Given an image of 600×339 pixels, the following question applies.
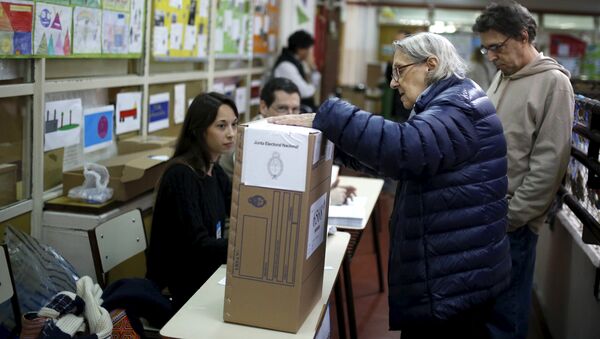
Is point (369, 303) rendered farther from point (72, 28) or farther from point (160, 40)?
point (72, 28)

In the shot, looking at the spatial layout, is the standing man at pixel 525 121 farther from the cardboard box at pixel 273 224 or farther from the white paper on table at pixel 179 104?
the white paper on table at pixel 179 104

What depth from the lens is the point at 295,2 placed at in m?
7.59

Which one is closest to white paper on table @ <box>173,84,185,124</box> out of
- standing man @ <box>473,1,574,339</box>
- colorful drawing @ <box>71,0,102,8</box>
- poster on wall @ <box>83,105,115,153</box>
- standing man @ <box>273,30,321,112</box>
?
poster on wall @ <box>83,105,115,153</box>

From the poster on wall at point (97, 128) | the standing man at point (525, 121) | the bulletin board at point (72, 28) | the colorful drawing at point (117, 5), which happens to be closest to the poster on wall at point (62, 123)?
the poster on wall at point (97, 128)

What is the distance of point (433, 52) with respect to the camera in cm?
190

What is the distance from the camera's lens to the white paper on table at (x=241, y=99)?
6203 millimetres

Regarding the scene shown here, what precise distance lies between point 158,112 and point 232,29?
162 cm

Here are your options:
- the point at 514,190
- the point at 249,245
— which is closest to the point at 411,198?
the point at 249,245

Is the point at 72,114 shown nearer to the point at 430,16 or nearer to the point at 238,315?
the point at 238,315

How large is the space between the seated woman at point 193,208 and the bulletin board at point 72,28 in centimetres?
74

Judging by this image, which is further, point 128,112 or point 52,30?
point 128,112

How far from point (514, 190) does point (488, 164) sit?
845mm

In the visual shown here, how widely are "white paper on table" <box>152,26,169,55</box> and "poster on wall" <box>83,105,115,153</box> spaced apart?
0.62 m

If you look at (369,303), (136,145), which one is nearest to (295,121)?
(136,145)
